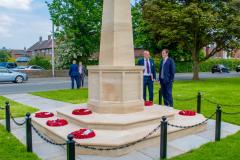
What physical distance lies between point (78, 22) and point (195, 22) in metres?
16.7

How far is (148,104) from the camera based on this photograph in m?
9.46

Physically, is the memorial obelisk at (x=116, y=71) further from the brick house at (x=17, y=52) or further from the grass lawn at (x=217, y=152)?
the brick house at (x=17, y=52)

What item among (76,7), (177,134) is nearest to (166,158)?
(177,134)

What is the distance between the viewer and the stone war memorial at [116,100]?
6953 millimetres

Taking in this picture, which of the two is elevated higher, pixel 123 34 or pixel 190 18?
pixel 190 18

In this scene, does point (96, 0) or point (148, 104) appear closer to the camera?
point (148, 104)

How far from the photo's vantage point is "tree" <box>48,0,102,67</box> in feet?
115

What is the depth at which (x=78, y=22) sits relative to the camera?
117 feet

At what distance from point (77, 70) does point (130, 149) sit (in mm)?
12434

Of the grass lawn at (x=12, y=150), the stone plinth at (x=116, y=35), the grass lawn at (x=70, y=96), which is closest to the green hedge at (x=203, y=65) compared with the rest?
the grass lawn at (x=70, y=96)

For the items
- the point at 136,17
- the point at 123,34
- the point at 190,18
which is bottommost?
the point at 123,34

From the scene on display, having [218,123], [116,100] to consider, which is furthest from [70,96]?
[218,123]

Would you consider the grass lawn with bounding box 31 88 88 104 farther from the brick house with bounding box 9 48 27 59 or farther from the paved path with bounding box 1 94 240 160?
the brick house with bounding box 9 48 27 59

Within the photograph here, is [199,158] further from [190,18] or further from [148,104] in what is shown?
[190,18]
